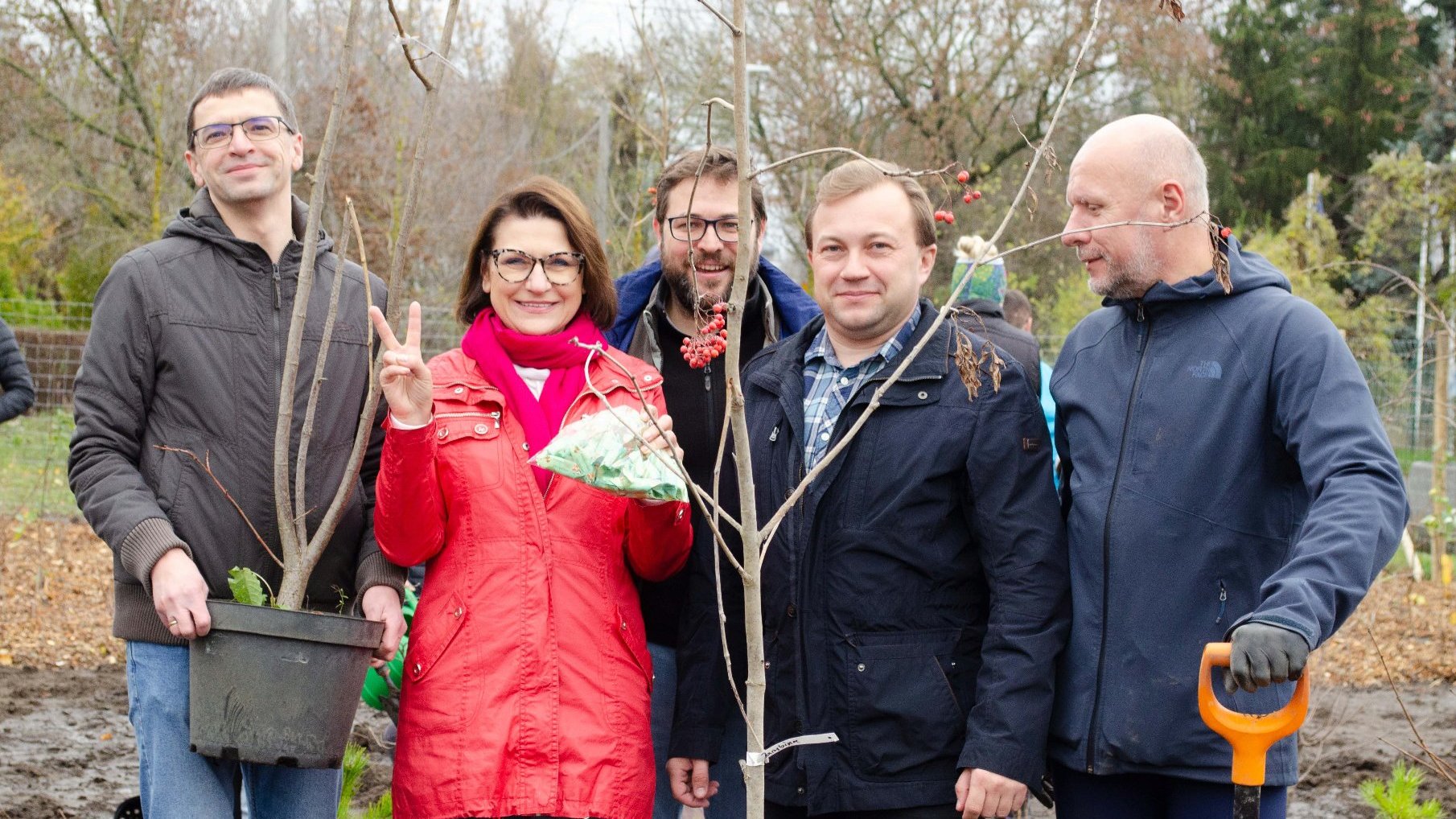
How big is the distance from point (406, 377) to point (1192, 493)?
1.48 meters

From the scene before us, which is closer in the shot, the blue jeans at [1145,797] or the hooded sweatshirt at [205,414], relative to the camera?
the blue jeans at [1145,797]

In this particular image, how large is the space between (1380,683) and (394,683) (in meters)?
6.54

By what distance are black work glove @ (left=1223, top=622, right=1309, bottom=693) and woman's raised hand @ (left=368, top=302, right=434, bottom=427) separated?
148 centimetres

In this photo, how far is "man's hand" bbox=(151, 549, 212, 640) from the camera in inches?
99.0

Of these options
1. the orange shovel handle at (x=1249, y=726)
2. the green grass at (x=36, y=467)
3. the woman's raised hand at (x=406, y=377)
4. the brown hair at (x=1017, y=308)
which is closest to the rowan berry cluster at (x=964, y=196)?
the orange shovel handle at (x=1249, y=726)

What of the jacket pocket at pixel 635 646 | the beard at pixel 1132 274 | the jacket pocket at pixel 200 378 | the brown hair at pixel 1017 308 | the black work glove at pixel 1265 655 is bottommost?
the jacket pocket at pixel 635 646

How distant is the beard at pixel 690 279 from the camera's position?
329 centimetres

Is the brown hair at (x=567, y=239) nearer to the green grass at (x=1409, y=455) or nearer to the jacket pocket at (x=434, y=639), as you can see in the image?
the jacket pocket at (x=434, y=639)

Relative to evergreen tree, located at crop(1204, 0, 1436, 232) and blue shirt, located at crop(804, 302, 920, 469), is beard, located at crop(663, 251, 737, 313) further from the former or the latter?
evergreen tree, located at crop(1204, 0, 1436, 232)

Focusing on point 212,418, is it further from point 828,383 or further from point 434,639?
point 828,383

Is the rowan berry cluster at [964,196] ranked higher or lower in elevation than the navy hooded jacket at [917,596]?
higher

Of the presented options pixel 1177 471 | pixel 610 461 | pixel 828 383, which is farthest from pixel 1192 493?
pixel 610 461

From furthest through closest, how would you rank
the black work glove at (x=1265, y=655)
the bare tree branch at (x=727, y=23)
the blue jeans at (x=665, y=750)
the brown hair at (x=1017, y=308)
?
the brown hair at (x=1017, y=308)
the blue jeans at (x=665, y=750)
the black work glove at (x=1265, y=655)
the bare tree branch at (x=727, y=23)

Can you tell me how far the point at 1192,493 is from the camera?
8.05 feet
